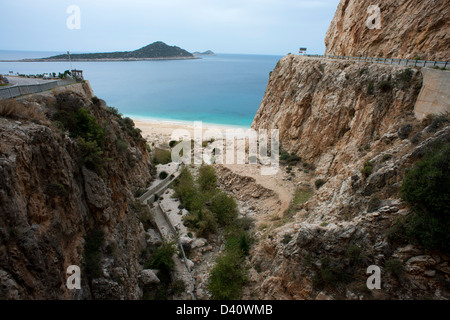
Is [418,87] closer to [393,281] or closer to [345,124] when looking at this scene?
[345,124]

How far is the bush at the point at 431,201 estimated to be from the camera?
8793 mm

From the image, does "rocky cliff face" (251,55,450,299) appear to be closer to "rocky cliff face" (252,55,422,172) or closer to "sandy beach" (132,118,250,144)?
"rocky cliff face" (252,55,422,172)

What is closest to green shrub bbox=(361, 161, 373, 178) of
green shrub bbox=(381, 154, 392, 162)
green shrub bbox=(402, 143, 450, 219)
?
green shrub bbox=(381, 154, 392, 162)

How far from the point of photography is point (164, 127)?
54000 mm

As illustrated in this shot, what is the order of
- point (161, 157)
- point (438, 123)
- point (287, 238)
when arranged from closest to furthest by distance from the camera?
point (438, 123) < point (287, 238) < point (161, 157)

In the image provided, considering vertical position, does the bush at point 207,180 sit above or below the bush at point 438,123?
below

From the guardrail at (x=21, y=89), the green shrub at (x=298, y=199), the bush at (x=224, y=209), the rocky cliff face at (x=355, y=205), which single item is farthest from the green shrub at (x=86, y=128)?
the green shrub at (x=298, y=199)

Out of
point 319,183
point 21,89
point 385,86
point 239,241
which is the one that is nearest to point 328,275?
point 239,241

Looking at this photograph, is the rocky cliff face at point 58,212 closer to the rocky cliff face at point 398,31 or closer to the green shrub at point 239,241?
the green shrub at point 239,241

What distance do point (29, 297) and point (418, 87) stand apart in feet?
77.9

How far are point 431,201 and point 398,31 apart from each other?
803 inches

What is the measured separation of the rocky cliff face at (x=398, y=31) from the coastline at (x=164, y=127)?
25.9m

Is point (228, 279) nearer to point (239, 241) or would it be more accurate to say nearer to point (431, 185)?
point (239, 241)

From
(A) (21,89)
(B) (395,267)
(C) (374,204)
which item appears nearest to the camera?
(B) (395,267)
